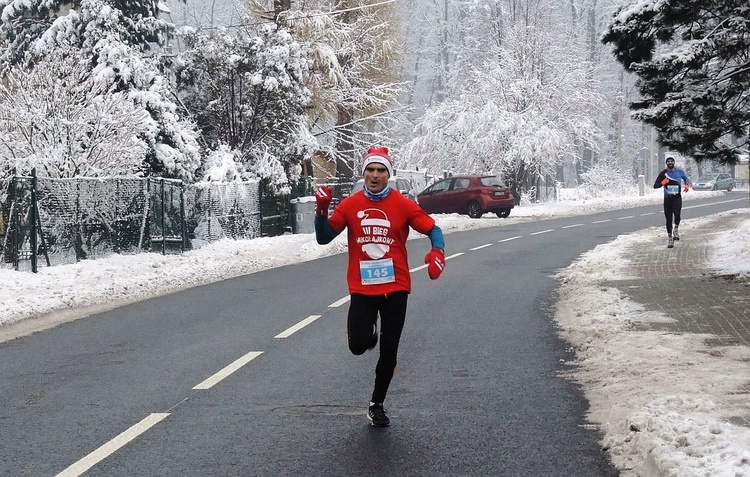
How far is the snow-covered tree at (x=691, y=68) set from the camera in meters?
12.3

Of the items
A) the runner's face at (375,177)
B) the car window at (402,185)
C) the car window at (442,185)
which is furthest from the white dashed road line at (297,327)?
the car window at (442,185)

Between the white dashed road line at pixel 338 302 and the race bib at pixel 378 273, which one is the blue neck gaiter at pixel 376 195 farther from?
the white dashed road line at pixel 338 302

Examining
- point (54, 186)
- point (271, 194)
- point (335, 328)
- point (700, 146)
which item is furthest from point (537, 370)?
point (271, 194)

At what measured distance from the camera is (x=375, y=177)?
22.4 feet

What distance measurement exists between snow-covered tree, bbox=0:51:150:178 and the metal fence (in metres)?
0.89

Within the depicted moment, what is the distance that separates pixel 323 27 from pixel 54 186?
69.9ft

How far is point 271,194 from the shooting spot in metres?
30.2

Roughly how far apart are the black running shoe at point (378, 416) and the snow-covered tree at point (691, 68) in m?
7.14

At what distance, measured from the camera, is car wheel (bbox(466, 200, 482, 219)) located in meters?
38.0

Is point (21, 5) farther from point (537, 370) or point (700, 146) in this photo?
point (537, 370)

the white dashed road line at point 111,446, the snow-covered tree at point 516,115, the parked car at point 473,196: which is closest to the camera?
the white dashed road line at point 111,446

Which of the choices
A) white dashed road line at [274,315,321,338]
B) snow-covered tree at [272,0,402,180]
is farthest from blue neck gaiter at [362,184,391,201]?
snow-covered tree at [272,0,402,180]

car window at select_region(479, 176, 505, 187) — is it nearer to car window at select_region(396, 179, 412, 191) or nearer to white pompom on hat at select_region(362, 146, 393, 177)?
car window at select_region(396, 179, 412, 191)

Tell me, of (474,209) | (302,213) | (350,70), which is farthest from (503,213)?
(302,213)
